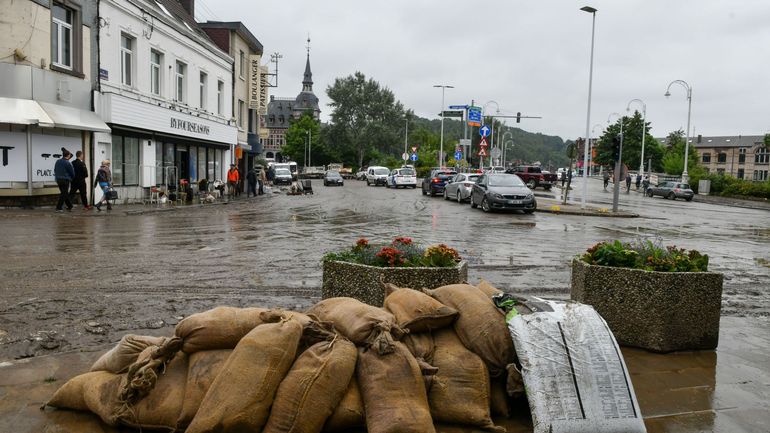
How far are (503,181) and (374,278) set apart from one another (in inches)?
836

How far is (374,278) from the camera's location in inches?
219

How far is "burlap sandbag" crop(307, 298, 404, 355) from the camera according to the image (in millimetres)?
3672

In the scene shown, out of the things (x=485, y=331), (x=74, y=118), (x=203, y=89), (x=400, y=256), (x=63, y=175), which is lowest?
(x=485, y=331)

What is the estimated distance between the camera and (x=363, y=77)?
3866 inches

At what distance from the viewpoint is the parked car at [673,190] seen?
45781 millimetres

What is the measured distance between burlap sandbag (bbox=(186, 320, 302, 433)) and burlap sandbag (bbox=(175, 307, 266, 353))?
20cm

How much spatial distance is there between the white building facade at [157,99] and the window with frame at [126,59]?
38mm

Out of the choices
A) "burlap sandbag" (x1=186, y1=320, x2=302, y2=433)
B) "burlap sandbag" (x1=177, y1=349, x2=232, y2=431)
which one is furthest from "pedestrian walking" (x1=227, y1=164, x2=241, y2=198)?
"burlap sandbag" (x1=186, y1=320, x2=302, y2=433)

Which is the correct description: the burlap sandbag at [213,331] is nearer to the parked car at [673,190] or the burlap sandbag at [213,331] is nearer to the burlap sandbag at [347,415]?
the burlap sandbag at [347,415]

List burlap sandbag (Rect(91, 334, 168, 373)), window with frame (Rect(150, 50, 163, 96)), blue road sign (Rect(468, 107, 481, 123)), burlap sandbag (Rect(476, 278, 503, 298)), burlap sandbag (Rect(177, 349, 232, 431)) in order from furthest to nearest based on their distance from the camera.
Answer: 1. blue road sign (Rect(468, 107, 481, 123))
2. window with frame (Rect(150, 50, 163, 96))
3. burlap sandbag (Rect(476, 278, 503, 298))
4. burlap sandbag (Rect(91, 334, 168, 373))
5. burlap sandbag (Rect(177, 349, 232, 431))

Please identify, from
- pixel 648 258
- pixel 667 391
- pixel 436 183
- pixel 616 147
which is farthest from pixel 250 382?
pixel 436 183

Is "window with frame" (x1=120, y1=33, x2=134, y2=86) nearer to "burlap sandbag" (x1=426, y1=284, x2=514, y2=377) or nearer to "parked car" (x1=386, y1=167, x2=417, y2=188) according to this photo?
"burlap sandbag" (x1=426, y1=284, x2=514, y2=377)

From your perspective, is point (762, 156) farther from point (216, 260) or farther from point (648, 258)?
point (648, 258)

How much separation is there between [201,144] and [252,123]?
11910mm
